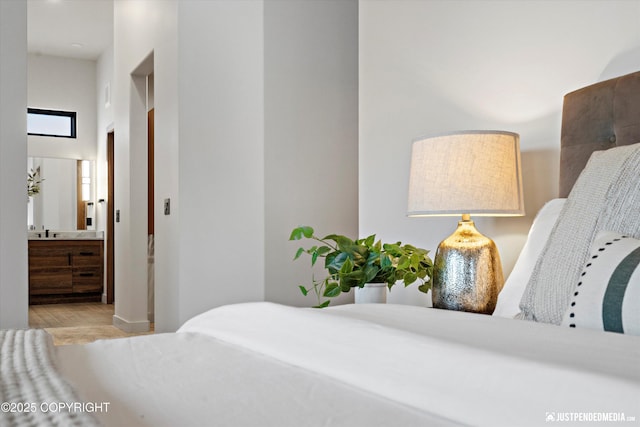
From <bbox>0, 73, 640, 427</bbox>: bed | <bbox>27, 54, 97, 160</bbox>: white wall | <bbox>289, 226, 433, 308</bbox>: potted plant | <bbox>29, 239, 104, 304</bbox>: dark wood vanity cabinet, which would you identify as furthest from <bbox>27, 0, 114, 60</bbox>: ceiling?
<bbox>0, 73, 640, 427</bbox>: bed

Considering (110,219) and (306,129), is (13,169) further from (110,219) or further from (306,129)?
(110,219)

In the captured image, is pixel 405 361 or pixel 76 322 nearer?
pixel 405 361

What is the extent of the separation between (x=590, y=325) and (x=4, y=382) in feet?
3.25

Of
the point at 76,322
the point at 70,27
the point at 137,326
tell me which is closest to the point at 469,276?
the point at 137,326

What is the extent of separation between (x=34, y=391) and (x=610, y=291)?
977 millimetres

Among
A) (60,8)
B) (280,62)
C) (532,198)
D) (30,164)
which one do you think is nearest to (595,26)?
(532,198)

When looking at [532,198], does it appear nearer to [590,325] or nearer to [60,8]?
[590,325]

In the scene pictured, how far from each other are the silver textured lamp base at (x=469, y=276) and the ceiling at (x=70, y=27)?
16.4 feet

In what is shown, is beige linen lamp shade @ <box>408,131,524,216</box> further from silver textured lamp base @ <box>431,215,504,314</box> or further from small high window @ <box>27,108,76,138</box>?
small high window @ <box>27,108,76,138</box>

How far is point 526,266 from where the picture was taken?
1.73 m

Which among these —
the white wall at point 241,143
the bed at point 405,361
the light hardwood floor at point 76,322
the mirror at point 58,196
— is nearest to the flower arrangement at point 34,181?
the mirror at point 58,196

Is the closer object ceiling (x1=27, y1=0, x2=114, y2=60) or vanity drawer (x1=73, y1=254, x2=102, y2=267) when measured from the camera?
ceiling (x1=27, y1=0, x2=114, y2=60)

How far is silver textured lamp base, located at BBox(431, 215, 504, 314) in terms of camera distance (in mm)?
1923

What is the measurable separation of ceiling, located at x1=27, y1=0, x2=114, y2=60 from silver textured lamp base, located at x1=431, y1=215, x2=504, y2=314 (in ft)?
16.4
